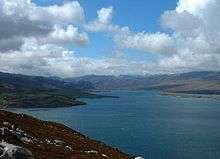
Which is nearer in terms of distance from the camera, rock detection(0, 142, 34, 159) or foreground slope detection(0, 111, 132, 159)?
rock detection(0, 142, 34, 159)

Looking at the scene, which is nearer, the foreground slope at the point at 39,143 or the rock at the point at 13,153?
the rock at the point at 13,153

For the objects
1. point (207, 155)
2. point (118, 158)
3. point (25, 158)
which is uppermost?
point (25, 158)

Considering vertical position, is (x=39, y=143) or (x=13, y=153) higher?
(x=13, y=153)

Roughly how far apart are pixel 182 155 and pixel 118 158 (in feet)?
430

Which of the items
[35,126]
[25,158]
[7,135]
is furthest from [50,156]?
[35,126]

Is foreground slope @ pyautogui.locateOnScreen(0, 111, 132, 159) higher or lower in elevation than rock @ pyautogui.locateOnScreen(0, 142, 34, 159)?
lower

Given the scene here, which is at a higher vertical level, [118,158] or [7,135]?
[7,135]

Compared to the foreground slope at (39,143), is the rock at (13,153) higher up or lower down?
higher up

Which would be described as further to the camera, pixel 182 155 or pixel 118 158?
pixel 182 155

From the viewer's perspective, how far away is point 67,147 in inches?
2618

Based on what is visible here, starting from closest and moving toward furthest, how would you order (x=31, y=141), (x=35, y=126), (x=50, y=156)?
(x=50, y=156), (x=31, y=141), (x=35, y=126)

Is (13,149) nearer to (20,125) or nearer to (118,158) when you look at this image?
(118,158)

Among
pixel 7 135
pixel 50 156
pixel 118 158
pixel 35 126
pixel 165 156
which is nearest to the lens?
pixel 50 156

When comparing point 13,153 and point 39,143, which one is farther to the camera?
point 39,143
